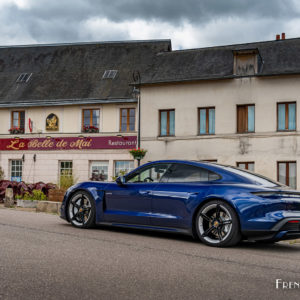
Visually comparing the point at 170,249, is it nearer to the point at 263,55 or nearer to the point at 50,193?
the point at 50,193

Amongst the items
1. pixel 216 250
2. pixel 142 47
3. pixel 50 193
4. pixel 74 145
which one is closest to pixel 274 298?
pixel 216 250

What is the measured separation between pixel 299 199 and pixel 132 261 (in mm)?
2724

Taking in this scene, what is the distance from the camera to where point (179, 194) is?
7867 millimetres

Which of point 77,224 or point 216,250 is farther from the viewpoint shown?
point 77,224

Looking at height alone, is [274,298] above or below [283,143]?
below

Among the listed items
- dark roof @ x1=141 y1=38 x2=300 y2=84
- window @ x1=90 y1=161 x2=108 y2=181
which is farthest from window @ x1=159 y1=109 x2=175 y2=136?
window @ x1=90 y1=161 x2=108 y2=181

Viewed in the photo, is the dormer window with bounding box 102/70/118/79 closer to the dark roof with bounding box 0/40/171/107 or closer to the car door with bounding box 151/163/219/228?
the dark roof with bounding box 0/40/171/107

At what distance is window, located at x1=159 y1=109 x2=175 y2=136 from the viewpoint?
27.0 metres

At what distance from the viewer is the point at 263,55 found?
86.3 feet

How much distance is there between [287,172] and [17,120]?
16.4 metres

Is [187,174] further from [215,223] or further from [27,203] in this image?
[27,203]

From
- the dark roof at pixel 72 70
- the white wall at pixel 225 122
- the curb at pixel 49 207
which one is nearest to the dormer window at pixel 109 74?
the dark roof at pixel 72 70

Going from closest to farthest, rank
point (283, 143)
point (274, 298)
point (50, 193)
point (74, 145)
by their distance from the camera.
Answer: point (274, 298) → point (50, 193) → point (283, 143) → point (74, 145)

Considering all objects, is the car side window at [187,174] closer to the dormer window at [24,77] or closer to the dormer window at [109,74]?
the dormer window at [109,74]
